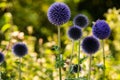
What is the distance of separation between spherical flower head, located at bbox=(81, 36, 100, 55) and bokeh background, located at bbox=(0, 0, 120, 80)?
0.07 metres

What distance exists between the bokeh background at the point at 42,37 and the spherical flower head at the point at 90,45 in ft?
0.22

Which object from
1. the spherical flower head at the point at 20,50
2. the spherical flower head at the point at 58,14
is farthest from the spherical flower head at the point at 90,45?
the spherical flower head at the point at 20,50

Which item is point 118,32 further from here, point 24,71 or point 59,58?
point 59,58

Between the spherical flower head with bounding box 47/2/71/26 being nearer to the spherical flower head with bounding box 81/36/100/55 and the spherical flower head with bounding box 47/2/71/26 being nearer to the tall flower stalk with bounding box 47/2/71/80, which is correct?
the tall flower stalk with bounding box 47/2/71/80

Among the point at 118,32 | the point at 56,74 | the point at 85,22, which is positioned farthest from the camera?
the point at 118,32

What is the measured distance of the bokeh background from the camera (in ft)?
12.3

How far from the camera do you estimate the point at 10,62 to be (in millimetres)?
3844

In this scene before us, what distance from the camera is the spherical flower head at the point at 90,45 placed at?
2867mm

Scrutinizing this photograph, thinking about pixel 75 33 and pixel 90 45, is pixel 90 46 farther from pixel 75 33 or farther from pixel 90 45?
pixel 75 33

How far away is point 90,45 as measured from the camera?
9.46ft

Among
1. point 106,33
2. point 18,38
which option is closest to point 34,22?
point 18,38

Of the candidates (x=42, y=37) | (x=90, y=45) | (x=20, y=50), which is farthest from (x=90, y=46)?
(x=42, y=37)

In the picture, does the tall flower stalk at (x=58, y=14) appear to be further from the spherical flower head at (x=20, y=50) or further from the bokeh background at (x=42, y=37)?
the spherical flower head at (x=20, y=50)

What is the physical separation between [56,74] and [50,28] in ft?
6.79
